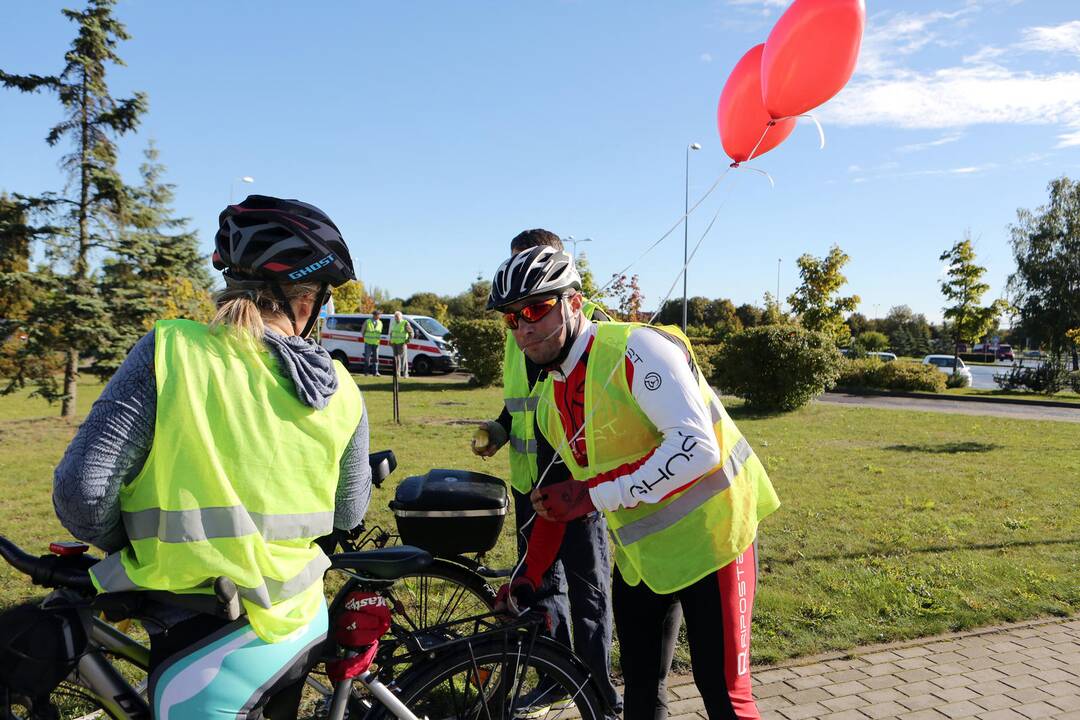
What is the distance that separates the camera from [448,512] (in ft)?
10.2

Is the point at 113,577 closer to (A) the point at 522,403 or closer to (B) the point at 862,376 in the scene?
(A) the point at 522,403

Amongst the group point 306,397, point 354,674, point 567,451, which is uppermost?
point 306,397

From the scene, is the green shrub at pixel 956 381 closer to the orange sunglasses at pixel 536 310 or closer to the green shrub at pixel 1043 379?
the green shrub at pixel 1043 379

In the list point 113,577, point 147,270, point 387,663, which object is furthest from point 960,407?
point 113,577

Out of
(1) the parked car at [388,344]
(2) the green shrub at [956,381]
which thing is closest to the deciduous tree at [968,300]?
(2) the green shrub at [956,381]

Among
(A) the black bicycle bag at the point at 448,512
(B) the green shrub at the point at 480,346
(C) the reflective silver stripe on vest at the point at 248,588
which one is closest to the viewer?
(C) the reflective silver stripe on vest at the point at 248,588

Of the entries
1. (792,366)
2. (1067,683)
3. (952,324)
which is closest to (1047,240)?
(952,324)

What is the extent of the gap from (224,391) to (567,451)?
4.38ft

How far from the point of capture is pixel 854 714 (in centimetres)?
371

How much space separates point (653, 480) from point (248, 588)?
1.10 m

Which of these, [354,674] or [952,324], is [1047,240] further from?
[354,674]

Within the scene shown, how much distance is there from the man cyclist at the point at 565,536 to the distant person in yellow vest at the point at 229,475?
1707mm

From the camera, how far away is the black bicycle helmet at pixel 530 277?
244cm

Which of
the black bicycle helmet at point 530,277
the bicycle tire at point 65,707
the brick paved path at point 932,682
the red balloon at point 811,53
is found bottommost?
the brick paved path at point 932,682
